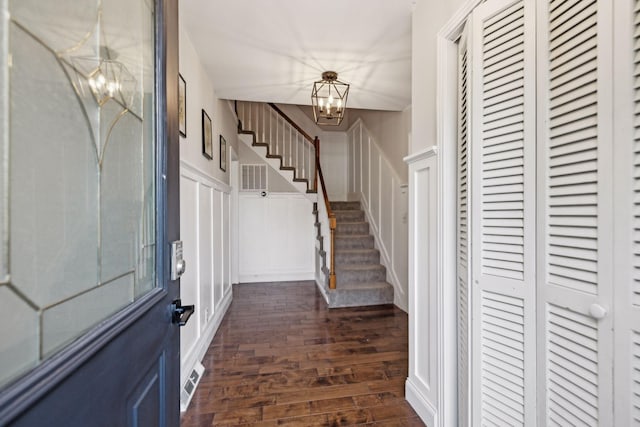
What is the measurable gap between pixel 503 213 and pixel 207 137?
7.96ft

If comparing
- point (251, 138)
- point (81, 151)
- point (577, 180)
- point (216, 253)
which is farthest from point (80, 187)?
point (251, 138)

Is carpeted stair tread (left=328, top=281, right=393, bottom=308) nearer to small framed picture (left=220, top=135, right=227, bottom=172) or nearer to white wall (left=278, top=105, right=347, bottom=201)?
small framed picture (left=220, top=135, right=227, bottom=172)

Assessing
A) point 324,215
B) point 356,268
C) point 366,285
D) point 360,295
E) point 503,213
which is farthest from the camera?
point 324,215

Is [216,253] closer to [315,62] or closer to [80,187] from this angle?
[315,62]

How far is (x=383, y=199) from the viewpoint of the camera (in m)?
4.06

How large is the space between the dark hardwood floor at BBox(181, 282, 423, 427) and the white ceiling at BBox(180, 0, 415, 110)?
97.8 inches

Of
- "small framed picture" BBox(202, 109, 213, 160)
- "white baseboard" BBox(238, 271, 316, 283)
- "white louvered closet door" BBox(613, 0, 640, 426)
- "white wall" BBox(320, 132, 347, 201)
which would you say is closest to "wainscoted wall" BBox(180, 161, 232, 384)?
"small framed picture" BBox(202, 109, 213, 160)

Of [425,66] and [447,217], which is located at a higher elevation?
[425,66]

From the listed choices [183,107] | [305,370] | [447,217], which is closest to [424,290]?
[447,217]

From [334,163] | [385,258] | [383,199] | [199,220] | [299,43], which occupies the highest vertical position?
[299,43]

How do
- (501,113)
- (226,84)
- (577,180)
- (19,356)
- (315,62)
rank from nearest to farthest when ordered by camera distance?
1. (19,356)
2. (577,180)
3. (501,113)
4. (315,62)
5. (226,84)

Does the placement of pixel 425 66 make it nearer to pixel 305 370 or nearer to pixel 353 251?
pixel 305 370

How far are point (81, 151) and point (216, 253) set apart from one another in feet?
8.30

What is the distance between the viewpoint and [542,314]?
3.02ft
